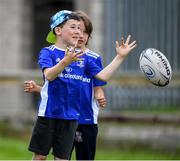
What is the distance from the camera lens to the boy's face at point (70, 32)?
9.51m

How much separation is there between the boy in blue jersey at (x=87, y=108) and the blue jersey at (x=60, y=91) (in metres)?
0.41

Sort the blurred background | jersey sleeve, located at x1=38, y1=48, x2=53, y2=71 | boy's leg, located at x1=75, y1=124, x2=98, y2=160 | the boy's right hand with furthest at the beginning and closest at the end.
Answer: the blurred background
boy's leg, located at x1=75, y1=124, x2=98, y2=160
jersey sleeve, located at x1=38, y1=48, x2=53, y2=71
the boy's right hand

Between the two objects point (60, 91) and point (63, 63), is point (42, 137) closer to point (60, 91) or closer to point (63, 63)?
point (60, 91)

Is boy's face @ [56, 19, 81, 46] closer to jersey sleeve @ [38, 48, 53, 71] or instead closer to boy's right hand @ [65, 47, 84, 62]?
jersey sleeve @ [38, 48, 53, 71]

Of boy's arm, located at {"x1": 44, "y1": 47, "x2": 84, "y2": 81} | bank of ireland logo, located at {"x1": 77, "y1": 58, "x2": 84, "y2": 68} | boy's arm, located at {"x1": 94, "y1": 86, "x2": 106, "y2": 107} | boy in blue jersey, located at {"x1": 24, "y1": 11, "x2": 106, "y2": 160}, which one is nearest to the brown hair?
boy in blue jersey, located at {"x1": 24, "y1": 11, "x2": 106, "y2": 160}

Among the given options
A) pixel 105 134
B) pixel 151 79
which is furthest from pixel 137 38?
pixel 151 79

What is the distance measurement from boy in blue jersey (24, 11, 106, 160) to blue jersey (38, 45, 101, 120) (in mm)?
412

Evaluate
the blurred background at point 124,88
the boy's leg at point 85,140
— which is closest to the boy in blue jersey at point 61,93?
the boy's leg at point 85,140

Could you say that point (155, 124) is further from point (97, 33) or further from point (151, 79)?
point (151, 79)

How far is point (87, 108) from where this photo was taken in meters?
10.1

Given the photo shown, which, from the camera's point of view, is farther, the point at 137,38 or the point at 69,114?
the point at 137,38

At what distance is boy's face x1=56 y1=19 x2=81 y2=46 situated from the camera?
9.51m

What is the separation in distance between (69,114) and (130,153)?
568cm

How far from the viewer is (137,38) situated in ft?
54.5
